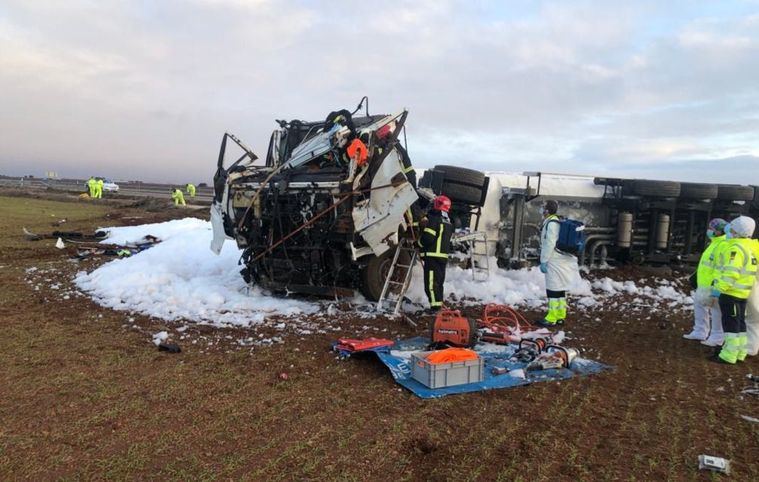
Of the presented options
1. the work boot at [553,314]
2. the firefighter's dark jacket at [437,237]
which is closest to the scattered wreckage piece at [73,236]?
the firefighter's dark jacket at [437,237]

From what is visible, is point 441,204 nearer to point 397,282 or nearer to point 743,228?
point 397,282

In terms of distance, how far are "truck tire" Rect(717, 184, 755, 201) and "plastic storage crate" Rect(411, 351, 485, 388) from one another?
9.29 meters

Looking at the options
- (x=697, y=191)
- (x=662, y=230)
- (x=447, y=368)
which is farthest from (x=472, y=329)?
(x=697, y=191)

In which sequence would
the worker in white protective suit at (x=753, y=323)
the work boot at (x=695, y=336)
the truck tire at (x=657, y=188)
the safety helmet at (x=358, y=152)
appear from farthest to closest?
the truck tire at (x=657, y=188) < the safety helmet at (x=358, y=152) < the work boot at (x=695, y=336) < the worker in white protective suit at (x=753, y=323)

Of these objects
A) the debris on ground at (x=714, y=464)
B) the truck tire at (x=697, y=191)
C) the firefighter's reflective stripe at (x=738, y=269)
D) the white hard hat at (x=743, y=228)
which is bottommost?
the debris on ground at (x=714, y=464)

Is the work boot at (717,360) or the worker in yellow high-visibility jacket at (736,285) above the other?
the worker in yellow high-visibility jacket at (736,285)

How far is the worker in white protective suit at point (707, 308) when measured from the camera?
6.35m

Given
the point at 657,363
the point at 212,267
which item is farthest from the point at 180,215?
the point at 657,363

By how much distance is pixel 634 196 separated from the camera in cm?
1108

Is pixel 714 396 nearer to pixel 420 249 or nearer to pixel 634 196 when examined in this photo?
pixel 420 249

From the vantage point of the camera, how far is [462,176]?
942cm

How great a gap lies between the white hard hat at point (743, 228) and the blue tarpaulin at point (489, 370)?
Answer: 2.13 metres

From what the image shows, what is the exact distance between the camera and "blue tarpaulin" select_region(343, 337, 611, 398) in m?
4.52

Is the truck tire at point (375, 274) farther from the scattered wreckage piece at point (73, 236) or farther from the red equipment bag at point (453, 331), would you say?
the scattered wreckage piece at point (73, 236)
